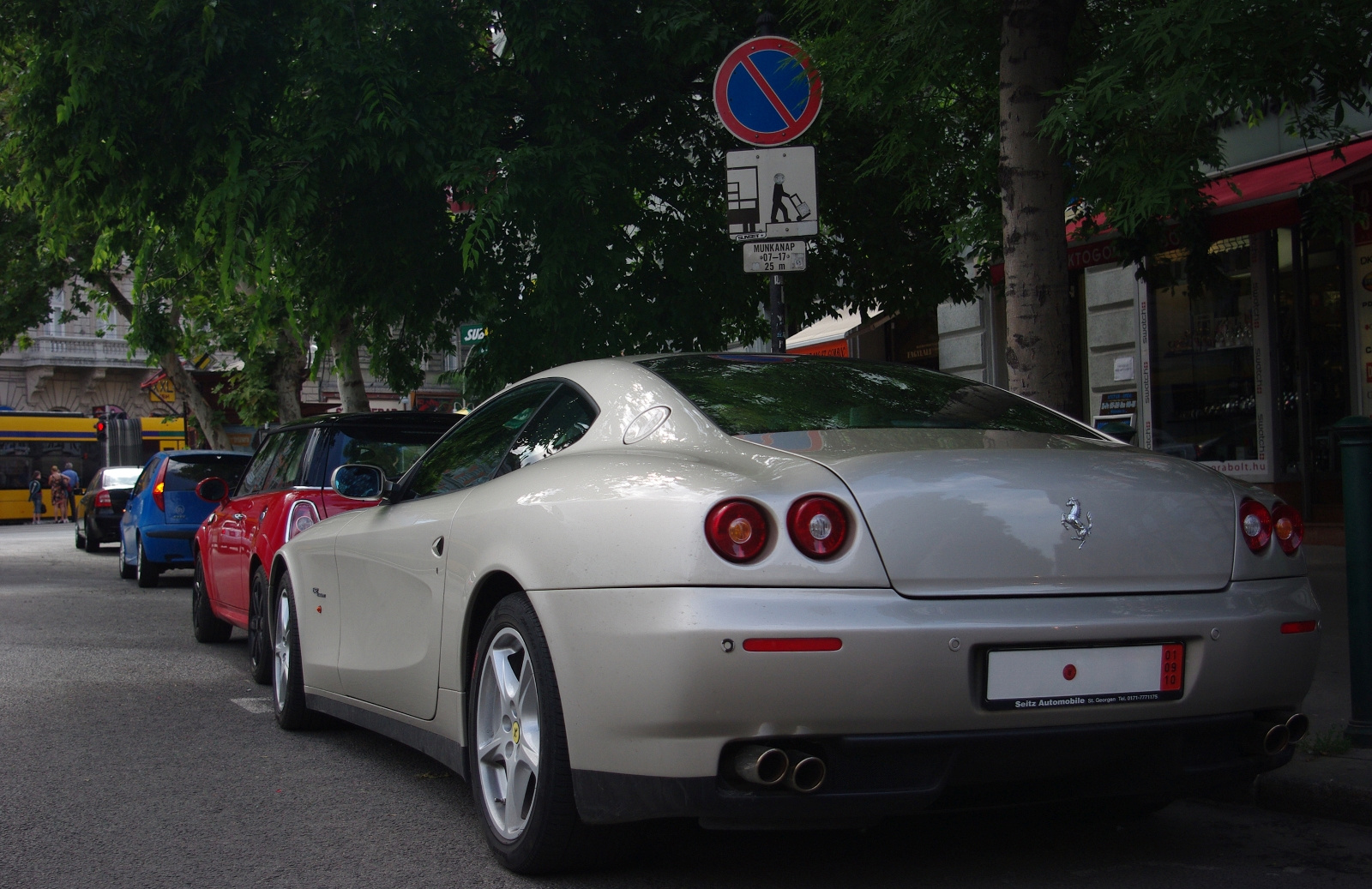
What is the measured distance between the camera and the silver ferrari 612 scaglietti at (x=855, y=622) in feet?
9.67

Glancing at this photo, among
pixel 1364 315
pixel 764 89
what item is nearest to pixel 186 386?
pixel 1364 315

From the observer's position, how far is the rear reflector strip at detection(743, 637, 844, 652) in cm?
289

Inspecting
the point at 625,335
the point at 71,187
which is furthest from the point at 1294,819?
the point at 71,187

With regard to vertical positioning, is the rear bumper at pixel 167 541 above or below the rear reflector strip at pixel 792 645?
below

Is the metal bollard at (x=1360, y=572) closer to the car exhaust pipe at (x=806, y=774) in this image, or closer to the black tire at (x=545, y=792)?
the car exhaust pipe at (x=806, y=774)

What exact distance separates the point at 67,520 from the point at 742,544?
39.7 m

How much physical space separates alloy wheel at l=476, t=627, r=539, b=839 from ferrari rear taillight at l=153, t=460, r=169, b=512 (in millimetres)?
12478

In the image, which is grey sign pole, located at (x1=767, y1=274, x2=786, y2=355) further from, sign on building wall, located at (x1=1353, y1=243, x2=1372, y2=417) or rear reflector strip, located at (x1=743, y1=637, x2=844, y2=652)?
sign on building wall, located at (x1=1353, y1=243, x2=1372, y2=417)

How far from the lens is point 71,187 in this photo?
10141 millimetres

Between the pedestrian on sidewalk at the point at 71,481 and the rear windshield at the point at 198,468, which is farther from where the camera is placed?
the pedestrian on sidewalk at the point at 71,481

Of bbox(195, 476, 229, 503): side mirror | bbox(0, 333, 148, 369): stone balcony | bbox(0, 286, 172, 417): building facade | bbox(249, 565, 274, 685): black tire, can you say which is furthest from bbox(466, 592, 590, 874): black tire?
bbox(0, 333, 148, 369): stone balcony

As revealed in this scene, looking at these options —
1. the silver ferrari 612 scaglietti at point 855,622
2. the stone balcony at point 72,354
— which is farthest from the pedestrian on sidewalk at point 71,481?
the silver ferrari 612 scaglietti at point 855,622

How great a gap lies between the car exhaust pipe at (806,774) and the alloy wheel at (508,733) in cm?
75

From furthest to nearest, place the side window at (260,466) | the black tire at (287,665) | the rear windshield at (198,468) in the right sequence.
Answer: the rear windshield at (198,468), the side window at (260,466), the black tire at (287,665)
